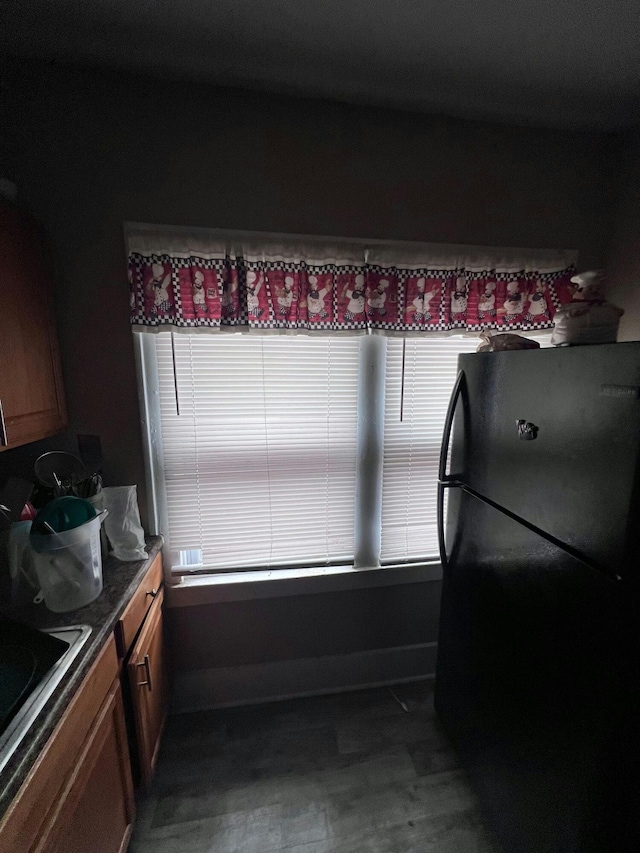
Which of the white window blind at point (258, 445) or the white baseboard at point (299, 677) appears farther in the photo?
the white baseboard at point (299, 677)

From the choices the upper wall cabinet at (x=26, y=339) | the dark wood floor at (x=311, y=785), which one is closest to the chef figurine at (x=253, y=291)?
the upper wall cabinet at (x=26, y=339)

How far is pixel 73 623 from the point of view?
3.20ft

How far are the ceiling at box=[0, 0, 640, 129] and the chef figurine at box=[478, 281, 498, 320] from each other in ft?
2.34

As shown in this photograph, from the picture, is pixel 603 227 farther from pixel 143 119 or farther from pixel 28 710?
pixel 28 710

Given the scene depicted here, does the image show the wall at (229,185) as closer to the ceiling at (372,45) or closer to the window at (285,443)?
the ceiling at (372,45)

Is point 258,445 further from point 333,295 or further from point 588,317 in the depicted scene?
point 588,317

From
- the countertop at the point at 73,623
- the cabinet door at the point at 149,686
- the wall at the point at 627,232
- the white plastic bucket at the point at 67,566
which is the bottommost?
the cabinet door at the point at 149,686

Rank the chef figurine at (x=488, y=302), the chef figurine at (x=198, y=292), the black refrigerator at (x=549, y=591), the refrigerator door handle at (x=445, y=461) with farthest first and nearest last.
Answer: the chef figurine at (x=488, y=302) < the chef figurine at (x=198, y=292) < the refrigerator door handle at (x=445, y=461) < the black refrigerator at (x=549, y=591)

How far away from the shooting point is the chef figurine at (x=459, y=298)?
1.56 meters

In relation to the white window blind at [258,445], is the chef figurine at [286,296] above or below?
above

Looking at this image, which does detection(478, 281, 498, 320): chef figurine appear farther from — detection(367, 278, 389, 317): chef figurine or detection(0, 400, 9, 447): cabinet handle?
detection(0, 400, 9, 447): cabinet handle

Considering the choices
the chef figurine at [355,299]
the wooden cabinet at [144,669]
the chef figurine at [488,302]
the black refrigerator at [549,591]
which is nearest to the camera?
the black refrigerator at [549,591]

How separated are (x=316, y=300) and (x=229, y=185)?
58 cm

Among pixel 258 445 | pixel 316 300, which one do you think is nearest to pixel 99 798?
pixel 258 445
